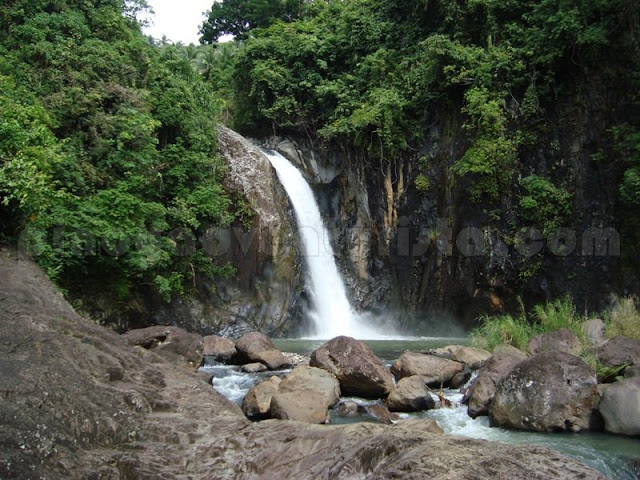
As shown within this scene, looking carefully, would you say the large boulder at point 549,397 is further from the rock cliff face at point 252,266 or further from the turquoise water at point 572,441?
the rock cliff face at point 252,266

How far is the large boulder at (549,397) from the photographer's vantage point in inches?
279

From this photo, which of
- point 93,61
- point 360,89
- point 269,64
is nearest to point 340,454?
point 93,61

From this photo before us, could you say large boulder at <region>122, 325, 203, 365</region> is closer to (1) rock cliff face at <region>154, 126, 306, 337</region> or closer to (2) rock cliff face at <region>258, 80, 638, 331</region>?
(1) rock cliff face at <region>154, 126, 306, 337</region>

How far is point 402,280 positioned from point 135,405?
15.5 metres

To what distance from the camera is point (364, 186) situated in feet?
64.7

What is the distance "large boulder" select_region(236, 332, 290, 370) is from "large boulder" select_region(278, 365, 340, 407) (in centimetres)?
232

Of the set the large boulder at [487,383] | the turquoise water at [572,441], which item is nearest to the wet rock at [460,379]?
the turquoise water at [572,441]

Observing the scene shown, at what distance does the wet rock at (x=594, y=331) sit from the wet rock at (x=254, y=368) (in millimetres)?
5922

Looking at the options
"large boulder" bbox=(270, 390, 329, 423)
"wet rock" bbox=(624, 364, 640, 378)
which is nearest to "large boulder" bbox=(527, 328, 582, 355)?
"wet rock" bbox=(624, 364, 640, 378)

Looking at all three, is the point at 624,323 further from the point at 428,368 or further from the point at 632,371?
the point at 428,368

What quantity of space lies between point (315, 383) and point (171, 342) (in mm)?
3681

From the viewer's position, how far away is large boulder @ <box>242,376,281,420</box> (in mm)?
7664

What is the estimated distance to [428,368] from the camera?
9398 mm

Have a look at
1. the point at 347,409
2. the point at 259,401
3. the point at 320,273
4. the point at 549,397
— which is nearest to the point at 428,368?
the point at 347,409
